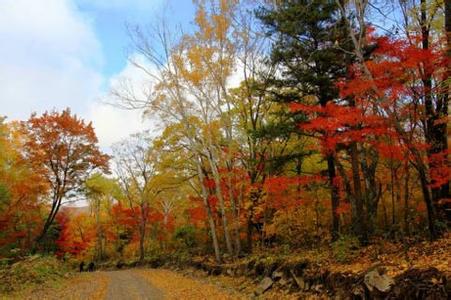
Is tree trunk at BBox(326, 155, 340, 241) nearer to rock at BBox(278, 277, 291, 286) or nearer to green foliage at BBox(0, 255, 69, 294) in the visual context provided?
rock at BBox(278, 277, 291, 286)

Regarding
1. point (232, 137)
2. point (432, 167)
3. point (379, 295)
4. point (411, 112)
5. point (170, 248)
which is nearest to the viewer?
point (379, 295)

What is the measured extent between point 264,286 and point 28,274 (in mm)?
12585

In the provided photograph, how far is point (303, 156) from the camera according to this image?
682 inches

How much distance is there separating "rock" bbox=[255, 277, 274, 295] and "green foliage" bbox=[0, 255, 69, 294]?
11.0 m

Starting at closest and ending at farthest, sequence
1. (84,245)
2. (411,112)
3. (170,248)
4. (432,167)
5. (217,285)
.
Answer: (432,167)
(411,112)
(217,285)
(170,248)
(84,245)

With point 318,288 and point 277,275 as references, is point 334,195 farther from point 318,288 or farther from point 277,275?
point 318,288

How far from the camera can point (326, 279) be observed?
10578 mm

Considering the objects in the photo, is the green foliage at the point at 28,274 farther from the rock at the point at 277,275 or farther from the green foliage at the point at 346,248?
the green foliage at the point at 346,248

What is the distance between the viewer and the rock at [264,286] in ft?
42.8

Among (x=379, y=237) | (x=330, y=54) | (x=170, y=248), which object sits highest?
(x=330, y=54)

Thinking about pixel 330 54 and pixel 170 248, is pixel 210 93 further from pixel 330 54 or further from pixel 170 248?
pixel 170 248

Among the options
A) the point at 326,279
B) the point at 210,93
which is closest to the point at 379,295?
the point at 326,279

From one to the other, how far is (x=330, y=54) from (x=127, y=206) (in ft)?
119

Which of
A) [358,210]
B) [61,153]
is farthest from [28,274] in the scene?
[358,210]
